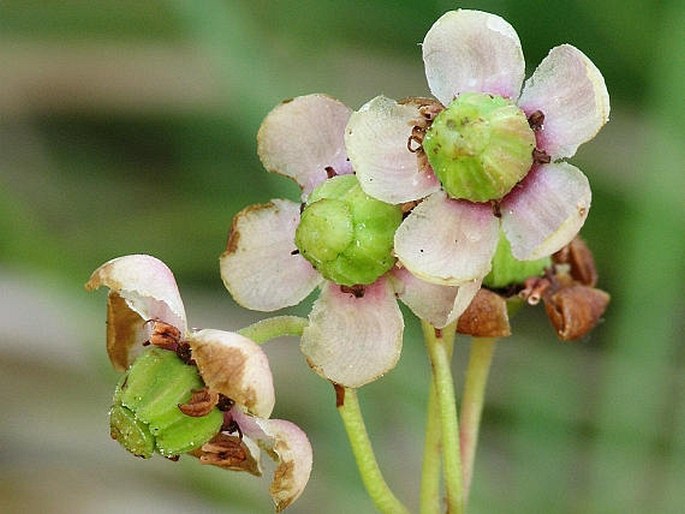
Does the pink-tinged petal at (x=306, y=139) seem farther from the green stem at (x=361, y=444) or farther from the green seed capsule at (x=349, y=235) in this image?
the green stem at (x=361, y=444)

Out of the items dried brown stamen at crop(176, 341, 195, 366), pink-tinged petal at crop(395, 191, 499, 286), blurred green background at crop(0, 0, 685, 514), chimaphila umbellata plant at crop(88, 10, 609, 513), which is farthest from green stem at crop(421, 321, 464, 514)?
blurred green background at crop(0, 0, 685, 514)

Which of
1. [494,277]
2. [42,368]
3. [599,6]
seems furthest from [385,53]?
[494,277]

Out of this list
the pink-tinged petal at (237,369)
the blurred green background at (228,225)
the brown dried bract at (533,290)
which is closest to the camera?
the pink-tinged petal at (237,369)

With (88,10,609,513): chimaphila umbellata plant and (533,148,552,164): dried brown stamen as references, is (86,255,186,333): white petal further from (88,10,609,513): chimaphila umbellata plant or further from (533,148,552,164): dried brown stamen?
(533,148,552,164): dried brown stamen

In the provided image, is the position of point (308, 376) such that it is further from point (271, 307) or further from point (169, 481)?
point (271, 307)

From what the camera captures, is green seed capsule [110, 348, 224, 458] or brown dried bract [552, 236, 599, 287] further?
brown dried bract [552, 236, 599, 287]

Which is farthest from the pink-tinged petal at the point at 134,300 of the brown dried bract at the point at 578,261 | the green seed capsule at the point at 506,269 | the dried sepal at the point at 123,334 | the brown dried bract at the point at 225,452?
the brown dried bract at the point at 578,261

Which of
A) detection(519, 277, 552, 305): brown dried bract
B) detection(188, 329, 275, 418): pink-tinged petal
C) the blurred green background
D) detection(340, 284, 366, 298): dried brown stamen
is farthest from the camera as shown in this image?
the blurred green background

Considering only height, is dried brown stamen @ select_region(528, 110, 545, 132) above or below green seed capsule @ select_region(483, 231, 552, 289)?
above
